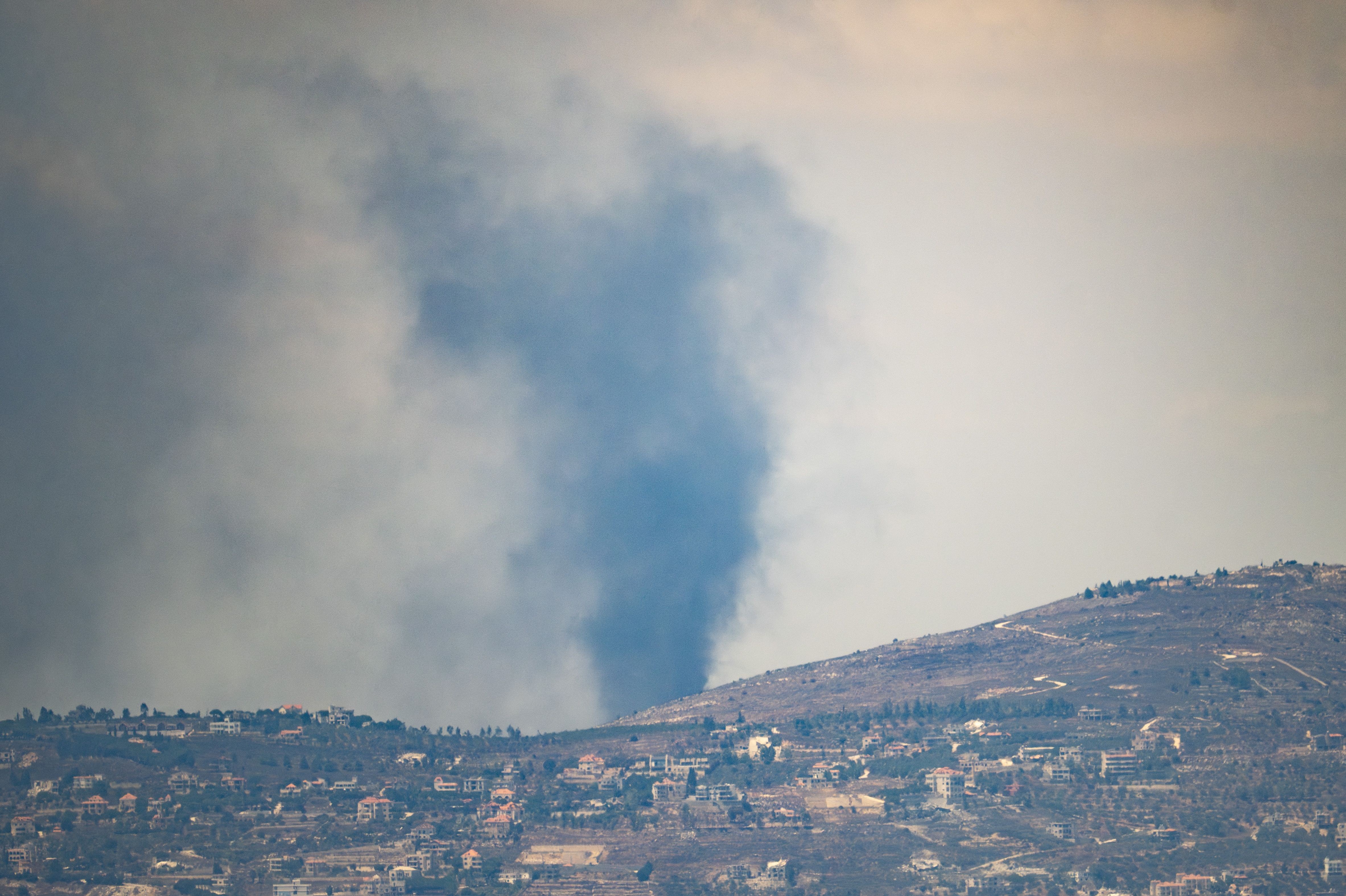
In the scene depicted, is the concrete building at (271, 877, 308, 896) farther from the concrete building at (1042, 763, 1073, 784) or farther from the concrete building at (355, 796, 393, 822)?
the concrete building at (1042, 763, 1073, 784)

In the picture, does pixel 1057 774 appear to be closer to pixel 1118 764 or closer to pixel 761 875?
pixel 1118 764

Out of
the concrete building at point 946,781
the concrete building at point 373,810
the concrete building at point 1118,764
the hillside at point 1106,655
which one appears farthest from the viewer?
the hillside at point 1106,655

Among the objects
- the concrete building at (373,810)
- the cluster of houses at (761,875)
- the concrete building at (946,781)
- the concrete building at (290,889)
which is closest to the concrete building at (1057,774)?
the concrete building at (946,781)

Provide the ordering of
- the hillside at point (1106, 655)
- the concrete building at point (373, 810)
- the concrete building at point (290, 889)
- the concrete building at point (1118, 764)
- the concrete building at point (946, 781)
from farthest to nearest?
1. the hillside at point (1106, 655)
2. the concrete building at point (373, 810)
3. the concrete building at point (946, 781)
4. the concrete building at point (1118, 764)
5. the concrete building at point (290, 889)

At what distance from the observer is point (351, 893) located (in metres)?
125

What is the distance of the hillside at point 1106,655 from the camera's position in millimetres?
145375

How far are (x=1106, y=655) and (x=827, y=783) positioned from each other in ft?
74.6

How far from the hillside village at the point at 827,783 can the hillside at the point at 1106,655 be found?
0.24 m

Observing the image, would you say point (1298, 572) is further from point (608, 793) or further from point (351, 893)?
point (351, 893)

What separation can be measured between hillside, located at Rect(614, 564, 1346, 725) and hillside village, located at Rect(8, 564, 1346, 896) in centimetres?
24

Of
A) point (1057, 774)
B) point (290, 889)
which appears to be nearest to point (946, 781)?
point (1057, 774)

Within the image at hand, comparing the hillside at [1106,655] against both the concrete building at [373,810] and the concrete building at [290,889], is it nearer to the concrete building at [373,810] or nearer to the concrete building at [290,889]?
the concrete building at [373,810]

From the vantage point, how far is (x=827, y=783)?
14050 cm

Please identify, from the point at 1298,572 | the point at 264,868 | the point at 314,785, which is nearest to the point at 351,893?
the point at 264,868
